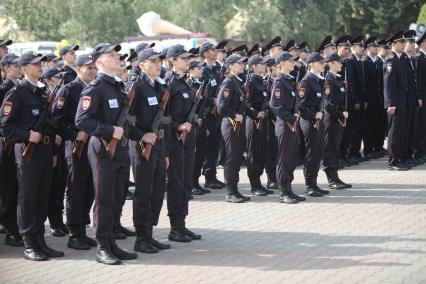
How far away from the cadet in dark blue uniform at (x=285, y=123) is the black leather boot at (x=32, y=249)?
172 inches

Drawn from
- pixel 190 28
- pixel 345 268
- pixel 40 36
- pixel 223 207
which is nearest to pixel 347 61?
pixel 223 207

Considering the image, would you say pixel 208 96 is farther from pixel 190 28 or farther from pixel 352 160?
pixel 190 28

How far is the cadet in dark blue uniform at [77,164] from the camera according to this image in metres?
9.38

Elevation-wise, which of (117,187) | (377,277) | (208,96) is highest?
(208,96)

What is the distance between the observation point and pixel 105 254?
340 inches

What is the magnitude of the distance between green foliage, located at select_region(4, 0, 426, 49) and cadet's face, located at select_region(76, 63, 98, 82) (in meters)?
27.8

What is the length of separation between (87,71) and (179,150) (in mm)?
1436

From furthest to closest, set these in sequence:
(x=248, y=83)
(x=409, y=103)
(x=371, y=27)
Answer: (x=371, y=27) → (x=409, y=103) → (x=248, y=83)

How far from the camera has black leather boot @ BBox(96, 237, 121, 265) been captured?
338 inches

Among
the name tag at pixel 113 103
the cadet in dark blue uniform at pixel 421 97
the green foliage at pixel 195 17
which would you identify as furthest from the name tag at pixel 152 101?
the green foliage at pixel 195 17

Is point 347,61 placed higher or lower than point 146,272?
higher

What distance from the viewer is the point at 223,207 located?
39.2 ft

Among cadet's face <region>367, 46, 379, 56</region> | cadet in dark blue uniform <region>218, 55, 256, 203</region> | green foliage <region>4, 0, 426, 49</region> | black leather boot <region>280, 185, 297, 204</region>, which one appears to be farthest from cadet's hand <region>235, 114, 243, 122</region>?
green foliage <region>4, 0, 426, 49</region>

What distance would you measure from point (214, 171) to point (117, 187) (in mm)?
5154
